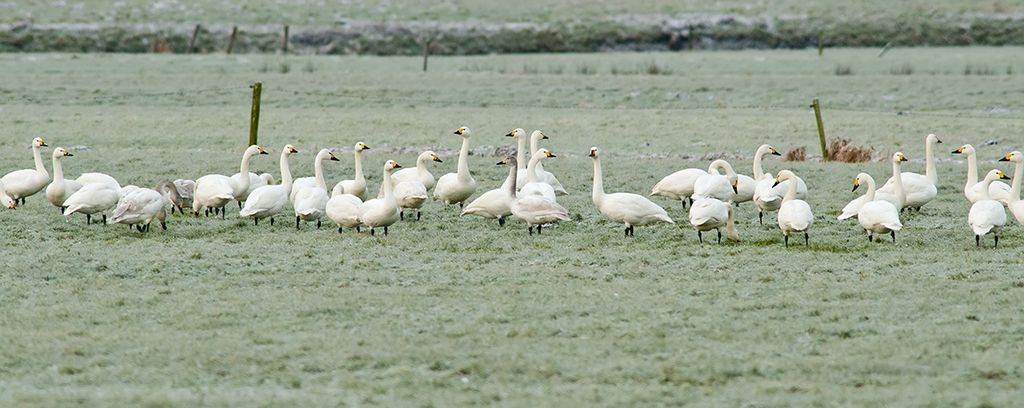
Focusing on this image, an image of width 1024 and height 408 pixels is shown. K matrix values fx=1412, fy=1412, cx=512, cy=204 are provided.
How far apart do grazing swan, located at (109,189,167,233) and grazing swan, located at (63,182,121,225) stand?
0.49 m

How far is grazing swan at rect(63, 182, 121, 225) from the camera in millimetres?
15250

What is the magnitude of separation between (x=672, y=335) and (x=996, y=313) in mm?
2674

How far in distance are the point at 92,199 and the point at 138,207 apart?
33.9 inches

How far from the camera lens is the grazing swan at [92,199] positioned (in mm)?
15250

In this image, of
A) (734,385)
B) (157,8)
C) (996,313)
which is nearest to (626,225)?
(996,313)

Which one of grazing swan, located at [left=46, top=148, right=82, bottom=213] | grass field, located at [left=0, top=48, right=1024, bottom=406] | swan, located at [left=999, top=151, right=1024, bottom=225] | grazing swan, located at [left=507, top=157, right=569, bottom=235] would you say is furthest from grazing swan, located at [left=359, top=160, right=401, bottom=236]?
swan, located at [left=999, top=151, right=1024, bottom=225]

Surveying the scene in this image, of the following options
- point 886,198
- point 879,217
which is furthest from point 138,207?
point 886,198

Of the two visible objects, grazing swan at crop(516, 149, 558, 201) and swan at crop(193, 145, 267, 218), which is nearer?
grazing swan at crop(516, 149, 558, 201)

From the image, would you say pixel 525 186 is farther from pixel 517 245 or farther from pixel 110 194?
pixel 110 194

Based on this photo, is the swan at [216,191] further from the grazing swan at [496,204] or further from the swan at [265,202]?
the grazing swan at [496,204]

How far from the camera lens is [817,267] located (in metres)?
12.9

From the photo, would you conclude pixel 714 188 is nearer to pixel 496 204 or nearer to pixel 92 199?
pixel 496 204

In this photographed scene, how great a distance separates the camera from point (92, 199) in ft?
50.2

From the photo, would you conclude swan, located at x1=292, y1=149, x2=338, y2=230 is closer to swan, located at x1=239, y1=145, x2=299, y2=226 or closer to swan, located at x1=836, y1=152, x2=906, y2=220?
swan, located at x1=239, y1=145, x2=299, y2=226
